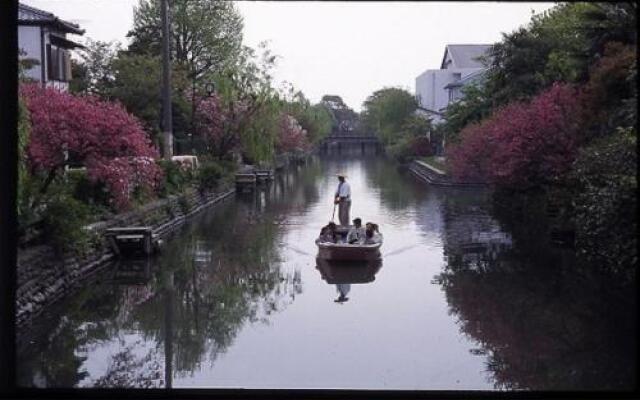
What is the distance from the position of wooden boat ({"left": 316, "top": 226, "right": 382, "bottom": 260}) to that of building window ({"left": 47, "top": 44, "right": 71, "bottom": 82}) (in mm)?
12749

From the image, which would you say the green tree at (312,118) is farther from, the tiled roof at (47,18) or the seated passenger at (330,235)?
the seated passenger at (330,235)

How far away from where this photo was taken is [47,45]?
22.0 m

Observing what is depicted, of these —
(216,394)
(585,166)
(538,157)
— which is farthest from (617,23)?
(216,394)

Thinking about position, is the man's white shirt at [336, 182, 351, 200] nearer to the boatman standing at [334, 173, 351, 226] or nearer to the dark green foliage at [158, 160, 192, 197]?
the boatman standing at [334, 173, 351, 226]

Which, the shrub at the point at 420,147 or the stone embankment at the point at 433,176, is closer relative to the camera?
the stone embankment at the point at 433,176

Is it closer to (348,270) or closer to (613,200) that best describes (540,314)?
(613,200)

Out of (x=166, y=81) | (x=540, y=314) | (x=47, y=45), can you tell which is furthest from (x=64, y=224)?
(x=47, y=45)

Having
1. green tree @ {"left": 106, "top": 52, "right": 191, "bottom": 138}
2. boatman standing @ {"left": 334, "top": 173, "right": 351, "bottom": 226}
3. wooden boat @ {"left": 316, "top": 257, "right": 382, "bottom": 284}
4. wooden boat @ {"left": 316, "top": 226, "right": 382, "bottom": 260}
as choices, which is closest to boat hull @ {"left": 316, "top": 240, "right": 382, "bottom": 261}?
wooden boat @ {"left": 316, "top": 226, "right": 382, "bottom": 260}

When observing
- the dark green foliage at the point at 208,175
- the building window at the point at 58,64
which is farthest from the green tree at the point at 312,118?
the building window at the point at 58,64

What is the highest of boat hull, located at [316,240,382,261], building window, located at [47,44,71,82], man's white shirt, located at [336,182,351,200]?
building window, located at [47,44,71,82]

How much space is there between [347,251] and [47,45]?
13614 mm

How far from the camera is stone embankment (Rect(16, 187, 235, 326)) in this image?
9719 millimetres

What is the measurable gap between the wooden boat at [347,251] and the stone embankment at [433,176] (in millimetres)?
17753

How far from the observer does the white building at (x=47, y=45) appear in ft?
69.6
